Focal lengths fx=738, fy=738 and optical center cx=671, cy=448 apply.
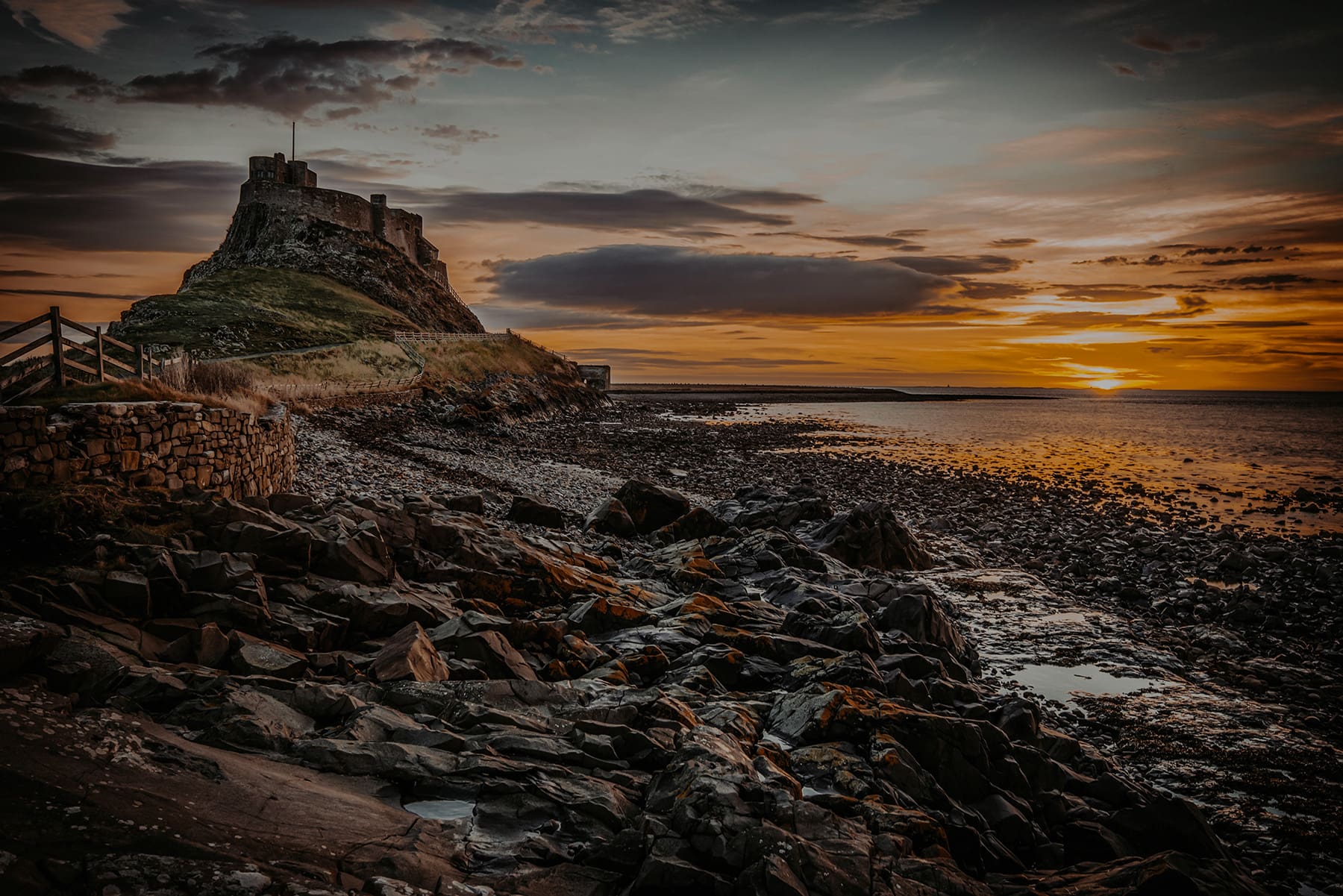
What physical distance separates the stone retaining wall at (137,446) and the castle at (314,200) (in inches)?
3663

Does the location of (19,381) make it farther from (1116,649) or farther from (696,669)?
(1116,649)

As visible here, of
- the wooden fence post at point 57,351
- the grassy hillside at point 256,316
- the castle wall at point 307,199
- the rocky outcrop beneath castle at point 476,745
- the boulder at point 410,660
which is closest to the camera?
the rocky outcrop beneath castle at point 476,745

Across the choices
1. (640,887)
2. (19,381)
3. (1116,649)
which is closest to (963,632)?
(1116,649)

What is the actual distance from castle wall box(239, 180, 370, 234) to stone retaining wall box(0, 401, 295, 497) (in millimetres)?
92498

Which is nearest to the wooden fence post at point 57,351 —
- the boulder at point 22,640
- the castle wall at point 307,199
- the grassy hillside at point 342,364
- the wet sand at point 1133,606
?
the wet sand at point 1133,606

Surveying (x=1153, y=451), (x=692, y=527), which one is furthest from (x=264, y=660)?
(x=1153, y=451)

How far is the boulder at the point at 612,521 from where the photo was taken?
20.2 m

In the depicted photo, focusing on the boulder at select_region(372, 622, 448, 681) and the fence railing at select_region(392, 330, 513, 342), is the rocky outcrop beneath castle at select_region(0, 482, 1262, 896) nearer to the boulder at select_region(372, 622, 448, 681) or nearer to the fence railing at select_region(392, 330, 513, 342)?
the boulder at select_region(372, 622, 448, 681)

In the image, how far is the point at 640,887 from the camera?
210 inches

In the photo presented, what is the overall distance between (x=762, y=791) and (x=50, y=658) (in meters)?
6.09

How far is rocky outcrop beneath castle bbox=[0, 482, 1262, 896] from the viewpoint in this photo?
5.08 meters

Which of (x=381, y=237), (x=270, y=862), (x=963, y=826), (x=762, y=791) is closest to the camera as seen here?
(x=270, y=862)

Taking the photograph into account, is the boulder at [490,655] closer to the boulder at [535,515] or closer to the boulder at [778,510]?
the boulder at [535,515]

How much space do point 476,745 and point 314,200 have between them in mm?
105705
